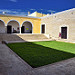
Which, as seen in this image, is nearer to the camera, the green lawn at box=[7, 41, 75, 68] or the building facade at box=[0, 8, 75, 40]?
the green lawn at box=[7, 41, 75, 68]

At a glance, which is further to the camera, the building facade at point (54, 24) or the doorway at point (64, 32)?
the doorway at point (64, 32)

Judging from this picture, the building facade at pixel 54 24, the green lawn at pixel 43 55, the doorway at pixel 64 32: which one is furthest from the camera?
the doorway at pixel 64 32

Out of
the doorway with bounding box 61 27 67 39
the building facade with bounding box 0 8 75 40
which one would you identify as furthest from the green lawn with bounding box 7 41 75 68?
the doorway with bounding box 61 27 67 39

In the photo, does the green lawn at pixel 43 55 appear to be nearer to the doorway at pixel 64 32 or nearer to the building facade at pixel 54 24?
the building facade at pixel 54 24

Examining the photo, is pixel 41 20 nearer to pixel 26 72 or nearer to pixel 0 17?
pixel 0 17

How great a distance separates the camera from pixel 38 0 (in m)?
21.8

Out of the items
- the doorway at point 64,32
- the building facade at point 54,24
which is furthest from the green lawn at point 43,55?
the doorway at point 64,32

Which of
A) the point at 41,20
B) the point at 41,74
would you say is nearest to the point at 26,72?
the point at 41,74

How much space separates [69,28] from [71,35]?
1.21 metres

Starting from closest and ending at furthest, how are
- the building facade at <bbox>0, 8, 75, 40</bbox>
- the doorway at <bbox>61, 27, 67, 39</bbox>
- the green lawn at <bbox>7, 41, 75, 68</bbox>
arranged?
1. the green lawn at <bbox>7, 41, 75, 68</bbox>
2. the building facade at <bbox>0, 8, 75, 40</bbox>
3. the doorway at <bbox>61, 27, 67, 39</bbox>

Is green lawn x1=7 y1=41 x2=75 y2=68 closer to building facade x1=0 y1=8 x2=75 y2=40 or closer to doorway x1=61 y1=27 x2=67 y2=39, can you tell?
building facade x1=0 y1=8 x2=75 y2=40

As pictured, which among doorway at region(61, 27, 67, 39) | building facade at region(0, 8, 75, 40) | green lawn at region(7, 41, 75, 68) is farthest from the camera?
doorway at region(61, 27, 67, 39)

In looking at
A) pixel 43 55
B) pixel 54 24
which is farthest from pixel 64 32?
pixel 43 55

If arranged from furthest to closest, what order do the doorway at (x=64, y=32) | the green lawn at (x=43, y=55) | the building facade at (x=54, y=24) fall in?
1. the doorway at (x=64, y=32)
2. the building facade at (x=54, y=24)
3. the green lawn at (x=43, y=55)
